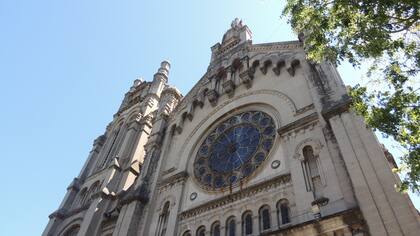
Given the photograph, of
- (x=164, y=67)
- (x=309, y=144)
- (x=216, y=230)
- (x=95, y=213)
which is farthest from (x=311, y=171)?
(x=164, y=67)

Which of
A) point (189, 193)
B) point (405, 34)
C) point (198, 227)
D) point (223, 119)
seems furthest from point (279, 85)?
point (405, 34)

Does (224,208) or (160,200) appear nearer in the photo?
(224,208)

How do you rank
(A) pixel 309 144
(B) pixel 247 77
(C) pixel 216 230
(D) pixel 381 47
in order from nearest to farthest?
(D) pixel 381 47
(A) pixel 309 144
(C) pixel 216 230
(B) pixel 247 77

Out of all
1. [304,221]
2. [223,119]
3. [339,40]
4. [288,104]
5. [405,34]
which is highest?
[223,119]

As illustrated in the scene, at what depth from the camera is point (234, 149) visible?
1794 cm

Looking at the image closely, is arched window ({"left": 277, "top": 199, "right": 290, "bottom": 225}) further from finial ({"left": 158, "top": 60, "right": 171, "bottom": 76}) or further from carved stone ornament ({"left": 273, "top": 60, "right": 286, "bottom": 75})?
finial ({"left": 158, "top": 60, "right": 171, "bottom": 76})

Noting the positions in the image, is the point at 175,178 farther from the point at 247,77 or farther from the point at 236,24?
the point at 236,24

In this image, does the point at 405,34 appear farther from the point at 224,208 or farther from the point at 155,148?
the point at 155,148

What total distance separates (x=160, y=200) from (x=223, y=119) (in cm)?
576

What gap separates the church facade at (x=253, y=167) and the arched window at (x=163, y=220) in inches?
2.4

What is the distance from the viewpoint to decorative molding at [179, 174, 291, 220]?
46.3ft

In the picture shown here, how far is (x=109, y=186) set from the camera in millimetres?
24781

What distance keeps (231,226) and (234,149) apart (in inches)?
182

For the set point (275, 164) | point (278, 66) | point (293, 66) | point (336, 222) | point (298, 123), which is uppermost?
point (278, 66)
